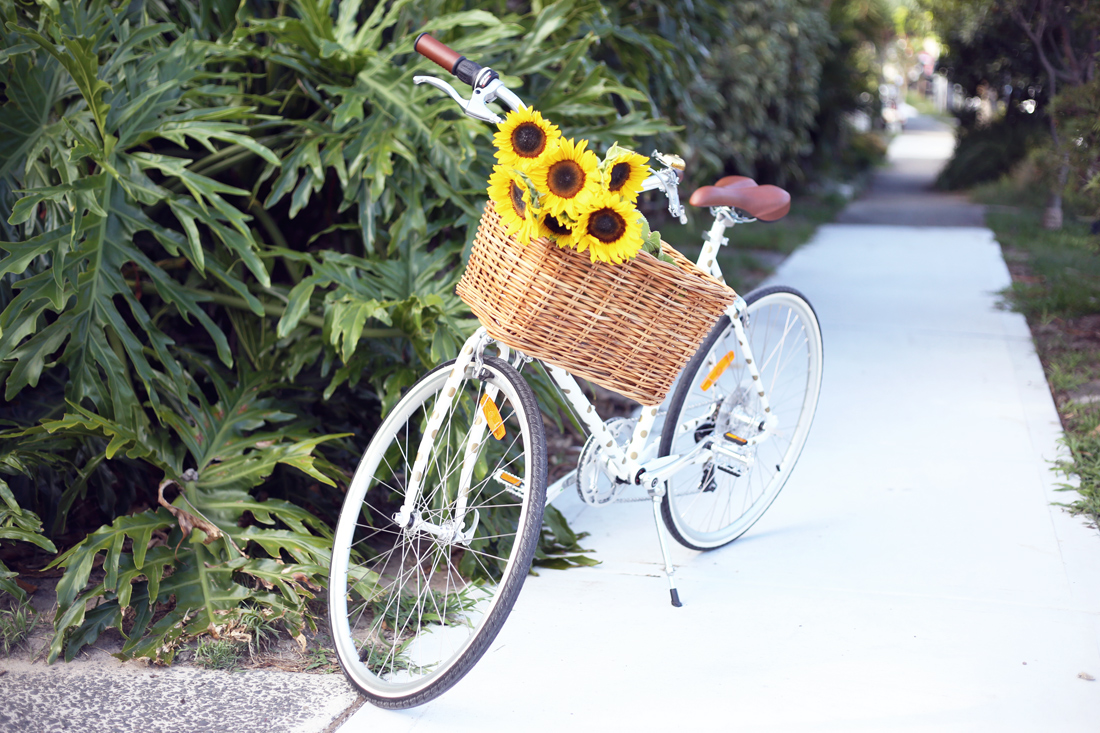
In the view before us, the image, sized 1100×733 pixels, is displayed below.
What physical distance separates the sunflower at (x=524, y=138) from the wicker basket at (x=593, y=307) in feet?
0.55

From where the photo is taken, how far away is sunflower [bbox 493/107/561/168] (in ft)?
6.63

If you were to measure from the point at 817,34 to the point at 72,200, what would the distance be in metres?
9.83

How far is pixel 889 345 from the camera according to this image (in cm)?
563

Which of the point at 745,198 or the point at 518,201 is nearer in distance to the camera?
the point at 518,201

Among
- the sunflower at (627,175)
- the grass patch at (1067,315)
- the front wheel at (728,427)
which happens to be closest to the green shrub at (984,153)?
the grass patch at (1067,315)

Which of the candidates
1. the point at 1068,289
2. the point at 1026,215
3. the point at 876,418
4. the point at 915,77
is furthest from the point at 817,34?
the point at 915,77

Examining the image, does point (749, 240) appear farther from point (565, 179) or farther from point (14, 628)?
point (14, 628)

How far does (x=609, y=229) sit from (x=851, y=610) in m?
1.45

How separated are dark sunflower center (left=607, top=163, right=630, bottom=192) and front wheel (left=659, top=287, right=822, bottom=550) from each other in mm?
926

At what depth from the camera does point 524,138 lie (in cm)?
203

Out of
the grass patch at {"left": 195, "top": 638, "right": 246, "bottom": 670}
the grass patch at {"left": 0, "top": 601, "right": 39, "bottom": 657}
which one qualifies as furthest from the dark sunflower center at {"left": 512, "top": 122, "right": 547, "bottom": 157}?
the grass patch at {"left": 0, "top": 601, "right": 39, "bottom": 657}

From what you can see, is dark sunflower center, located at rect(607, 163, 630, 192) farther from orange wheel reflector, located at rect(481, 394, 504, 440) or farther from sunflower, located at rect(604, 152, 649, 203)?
orange wheel reflector, located at rect(481, 394, 504, 440)

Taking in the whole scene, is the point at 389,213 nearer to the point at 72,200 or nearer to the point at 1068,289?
the point at 72,200

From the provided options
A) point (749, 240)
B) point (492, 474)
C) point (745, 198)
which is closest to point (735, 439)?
point (745, 198)
